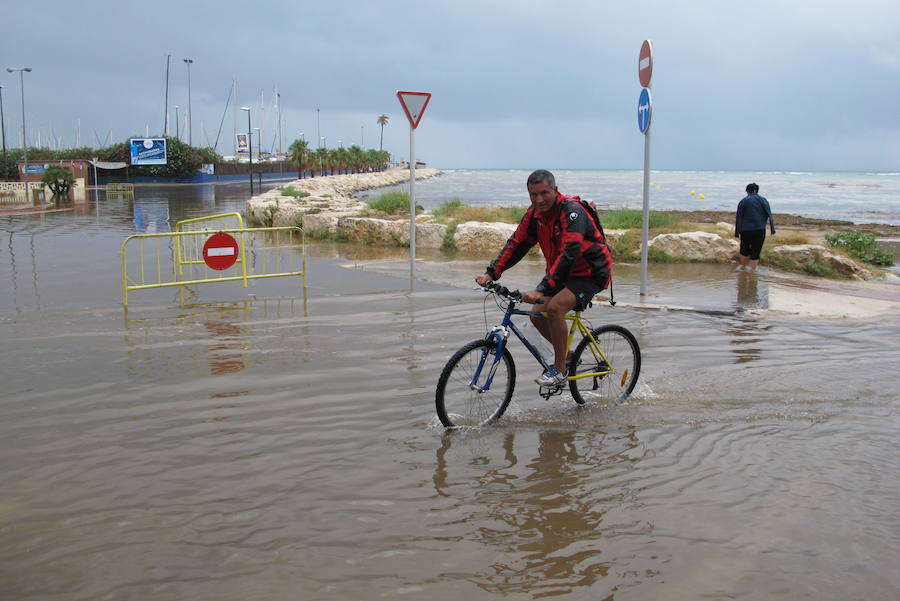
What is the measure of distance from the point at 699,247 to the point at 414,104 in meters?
6.28

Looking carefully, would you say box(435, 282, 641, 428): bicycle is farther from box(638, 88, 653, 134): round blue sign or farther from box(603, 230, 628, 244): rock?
box(603, 230, 628, 244): rock

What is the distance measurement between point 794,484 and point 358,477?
267 cm

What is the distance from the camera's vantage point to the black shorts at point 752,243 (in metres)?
13.2

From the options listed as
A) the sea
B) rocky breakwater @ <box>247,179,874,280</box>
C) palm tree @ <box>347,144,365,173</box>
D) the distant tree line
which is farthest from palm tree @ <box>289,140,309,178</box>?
rocky breakwater @ <box>247,179,874,280</box>

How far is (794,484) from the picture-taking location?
4734 millimetres

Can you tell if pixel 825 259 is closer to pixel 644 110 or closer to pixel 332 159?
pixel 644 110

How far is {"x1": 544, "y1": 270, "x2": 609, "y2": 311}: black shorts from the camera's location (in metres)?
5.75

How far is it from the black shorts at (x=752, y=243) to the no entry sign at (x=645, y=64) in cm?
382

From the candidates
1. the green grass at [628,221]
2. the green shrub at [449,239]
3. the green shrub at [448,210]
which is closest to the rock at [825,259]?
the green grass at [628,221]

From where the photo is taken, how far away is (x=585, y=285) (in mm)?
5773

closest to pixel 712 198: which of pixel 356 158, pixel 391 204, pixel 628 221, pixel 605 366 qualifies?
pixel 391 204

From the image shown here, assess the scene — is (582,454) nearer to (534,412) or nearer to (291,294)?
(534,412)

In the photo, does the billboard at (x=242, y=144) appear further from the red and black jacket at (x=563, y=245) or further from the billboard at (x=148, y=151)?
the red and black jacket at (x=563, y=245)

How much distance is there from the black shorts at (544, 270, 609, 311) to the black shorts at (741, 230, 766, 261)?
27.7 ft
